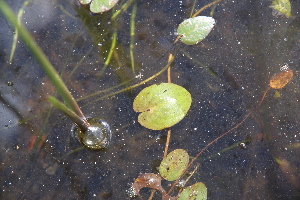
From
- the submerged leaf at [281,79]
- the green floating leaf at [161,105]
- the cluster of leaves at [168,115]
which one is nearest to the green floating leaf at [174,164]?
the cluster of leaves at [168,115]

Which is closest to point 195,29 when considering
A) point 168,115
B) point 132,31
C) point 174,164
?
point 132,31

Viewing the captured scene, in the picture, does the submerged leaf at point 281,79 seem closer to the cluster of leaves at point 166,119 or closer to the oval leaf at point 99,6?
the cluster of leaves at point 166,119

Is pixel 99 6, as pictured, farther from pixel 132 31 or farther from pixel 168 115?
pixel 168 115

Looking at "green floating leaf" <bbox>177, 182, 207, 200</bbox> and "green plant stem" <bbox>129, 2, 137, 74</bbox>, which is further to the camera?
"green plant stem" <bbox>129, 2, 137, 74</bbox>

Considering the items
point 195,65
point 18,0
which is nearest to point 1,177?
point 18,0

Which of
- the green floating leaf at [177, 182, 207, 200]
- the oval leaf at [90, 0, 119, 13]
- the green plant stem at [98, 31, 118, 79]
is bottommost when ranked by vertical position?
the green floating leaf at [177, 182, 207, 200]

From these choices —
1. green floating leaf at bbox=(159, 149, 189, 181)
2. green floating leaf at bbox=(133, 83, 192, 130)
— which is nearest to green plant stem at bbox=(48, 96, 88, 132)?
green floating leaf at bbox=(133, 83, 192, 130)

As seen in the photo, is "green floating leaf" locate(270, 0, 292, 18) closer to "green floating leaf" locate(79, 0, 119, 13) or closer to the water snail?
"green floating leaf" locate(79, 0, 119, 13)

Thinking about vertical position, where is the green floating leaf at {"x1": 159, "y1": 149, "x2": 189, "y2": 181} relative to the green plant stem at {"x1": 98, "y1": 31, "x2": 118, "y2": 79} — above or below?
below
